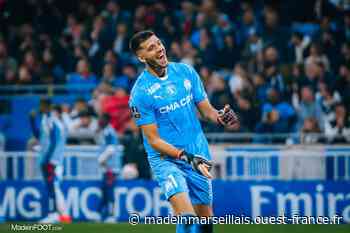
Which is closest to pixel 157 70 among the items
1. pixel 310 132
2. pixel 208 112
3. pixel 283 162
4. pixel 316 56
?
pixel 208 112

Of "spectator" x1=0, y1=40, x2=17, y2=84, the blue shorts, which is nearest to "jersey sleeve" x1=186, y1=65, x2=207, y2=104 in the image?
the blue shorts

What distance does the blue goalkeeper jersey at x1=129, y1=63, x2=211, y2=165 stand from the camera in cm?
915

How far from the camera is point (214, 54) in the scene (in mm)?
18000

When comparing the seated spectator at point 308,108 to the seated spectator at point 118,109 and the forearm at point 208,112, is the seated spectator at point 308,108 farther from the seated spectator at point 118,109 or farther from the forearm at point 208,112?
the forearm at point 208,112

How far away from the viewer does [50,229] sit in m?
13.3

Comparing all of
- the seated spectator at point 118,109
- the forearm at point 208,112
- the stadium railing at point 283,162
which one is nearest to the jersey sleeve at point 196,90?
the forearm at point 208,112

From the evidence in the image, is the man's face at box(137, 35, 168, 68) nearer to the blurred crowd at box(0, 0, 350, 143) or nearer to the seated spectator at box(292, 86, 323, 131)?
the blurred crowd at box(0, 0, 350, 143)

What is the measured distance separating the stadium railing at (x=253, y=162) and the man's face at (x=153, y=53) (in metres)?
6.50

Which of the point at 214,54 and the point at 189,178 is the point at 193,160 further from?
the point at 214,54

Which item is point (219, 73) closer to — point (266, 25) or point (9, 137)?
point (266, 25)

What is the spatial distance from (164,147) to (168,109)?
0.43 metres

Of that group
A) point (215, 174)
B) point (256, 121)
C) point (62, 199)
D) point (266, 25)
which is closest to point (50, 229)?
point (62, 199)

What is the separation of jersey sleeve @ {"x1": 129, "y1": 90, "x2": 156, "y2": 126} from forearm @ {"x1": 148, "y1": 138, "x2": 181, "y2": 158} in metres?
0.20

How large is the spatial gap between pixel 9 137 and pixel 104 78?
2174mm
